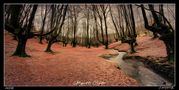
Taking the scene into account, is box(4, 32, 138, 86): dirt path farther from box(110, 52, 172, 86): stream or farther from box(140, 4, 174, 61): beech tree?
box(140, 4, 174, 61): beech tree

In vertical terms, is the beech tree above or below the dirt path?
above

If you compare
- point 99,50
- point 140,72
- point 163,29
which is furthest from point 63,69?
point 163,29

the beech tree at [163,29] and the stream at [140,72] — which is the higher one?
the beech tree at [163,29]

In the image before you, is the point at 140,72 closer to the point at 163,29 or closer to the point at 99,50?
the point at 99,50

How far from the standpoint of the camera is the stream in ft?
25.2

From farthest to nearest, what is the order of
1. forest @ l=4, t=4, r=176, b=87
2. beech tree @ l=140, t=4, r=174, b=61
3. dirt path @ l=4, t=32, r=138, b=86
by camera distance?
1. beech tree @ l=140, t=4, r=174, b=61
2. forest @ l=4, t=4, r=176, b=87
3. dirt path @ l=4, t=32, r=138, b=86

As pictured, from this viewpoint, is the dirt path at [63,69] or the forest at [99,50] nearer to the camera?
the dirt path at [63,69]

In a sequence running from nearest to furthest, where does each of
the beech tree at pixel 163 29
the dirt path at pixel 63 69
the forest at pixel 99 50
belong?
the dirt path at pixel 63 69 < the forest at pixel 99 50 < the beech tree at pixel 163 29

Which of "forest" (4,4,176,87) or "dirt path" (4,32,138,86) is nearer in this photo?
"dirt path" (4,32,138,86)

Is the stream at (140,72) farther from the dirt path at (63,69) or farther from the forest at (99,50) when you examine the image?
the dirt path at (63,69)

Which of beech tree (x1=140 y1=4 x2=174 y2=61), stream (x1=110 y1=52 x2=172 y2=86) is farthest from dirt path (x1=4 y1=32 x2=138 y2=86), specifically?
beech tree (x1=140 y1=4 x2=174 y2=61)

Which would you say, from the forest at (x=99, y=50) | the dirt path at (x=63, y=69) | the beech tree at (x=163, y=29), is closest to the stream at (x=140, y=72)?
the forest at (x=99, y=50)

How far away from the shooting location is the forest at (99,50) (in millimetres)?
7770

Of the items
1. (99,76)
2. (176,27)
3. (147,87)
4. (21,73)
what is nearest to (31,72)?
(21,73)
